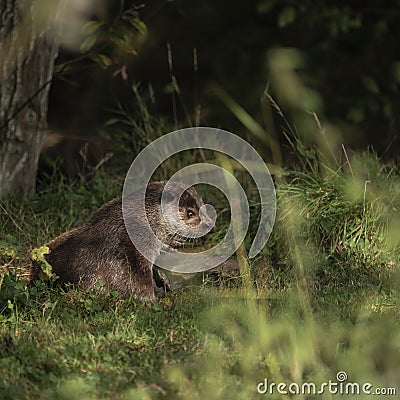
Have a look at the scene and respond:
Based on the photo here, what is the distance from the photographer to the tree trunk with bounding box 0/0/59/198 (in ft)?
24.0

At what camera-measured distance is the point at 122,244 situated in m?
5.84

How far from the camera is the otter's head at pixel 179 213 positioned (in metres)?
6.00

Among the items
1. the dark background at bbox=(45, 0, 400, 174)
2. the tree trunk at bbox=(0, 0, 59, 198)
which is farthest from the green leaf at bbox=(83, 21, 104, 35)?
the dark background at bbox=(45, 0, 400, 174)

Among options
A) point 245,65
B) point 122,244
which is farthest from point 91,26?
point 245,65

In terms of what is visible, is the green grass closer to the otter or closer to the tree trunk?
the otter

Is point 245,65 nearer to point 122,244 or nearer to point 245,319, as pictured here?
point 122,244

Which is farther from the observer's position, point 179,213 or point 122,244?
point 179,213

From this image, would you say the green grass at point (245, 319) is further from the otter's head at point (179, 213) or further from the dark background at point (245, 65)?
the dark background at point (245, 65)

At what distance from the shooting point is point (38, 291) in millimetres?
5613

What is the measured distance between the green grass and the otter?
0.18 m

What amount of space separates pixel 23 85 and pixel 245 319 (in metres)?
3.40

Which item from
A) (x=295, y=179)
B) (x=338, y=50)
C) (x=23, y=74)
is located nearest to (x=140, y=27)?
(x=23, y=74)

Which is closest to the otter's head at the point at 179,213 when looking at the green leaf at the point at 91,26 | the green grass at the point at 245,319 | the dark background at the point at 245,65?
the green grass at the point at 245,319

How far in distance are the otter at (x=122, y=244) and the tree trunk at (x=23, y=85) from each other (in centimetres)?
185
